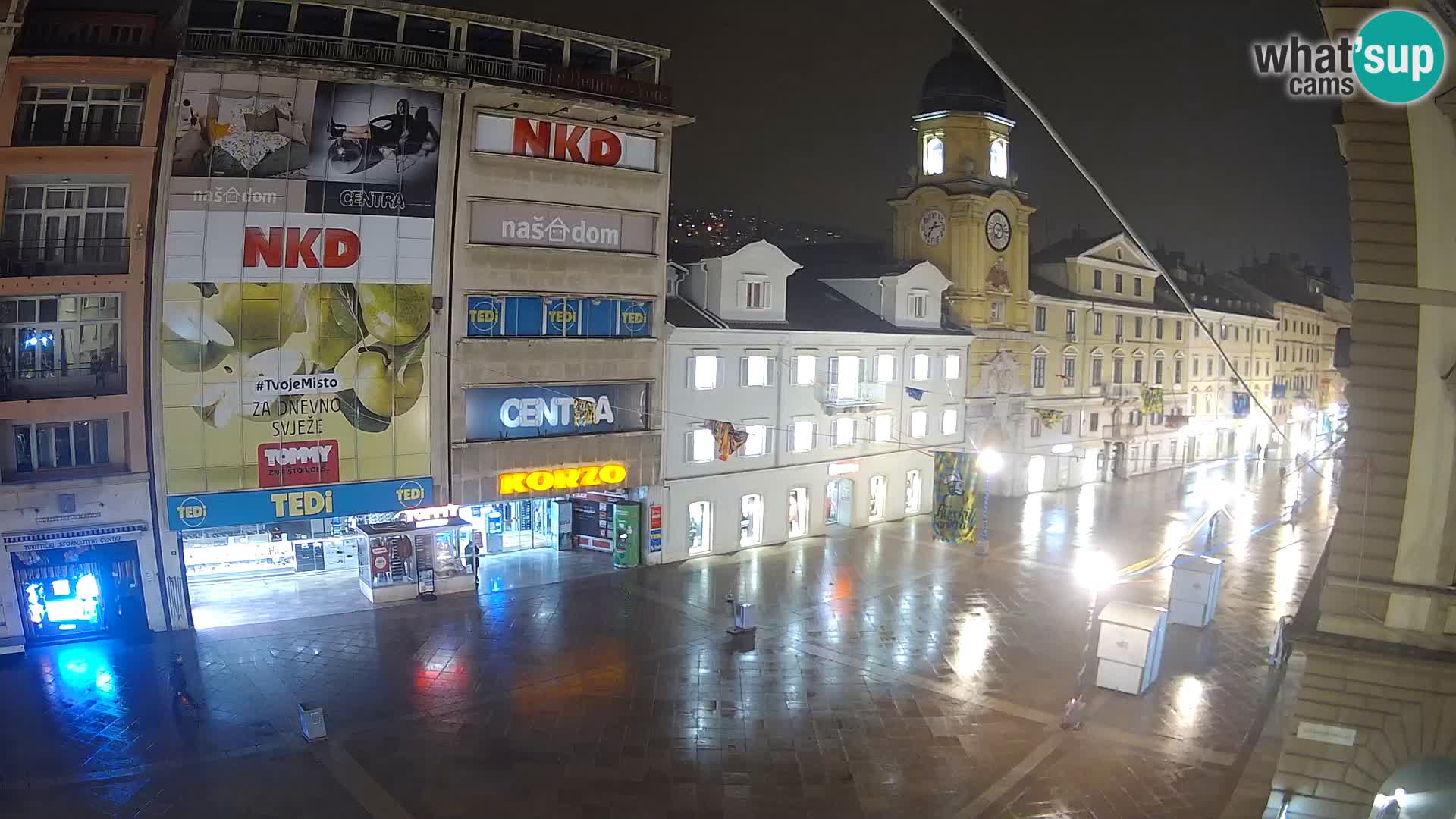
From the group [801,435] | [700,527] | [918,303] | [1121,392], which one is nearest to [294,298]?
[700,527]

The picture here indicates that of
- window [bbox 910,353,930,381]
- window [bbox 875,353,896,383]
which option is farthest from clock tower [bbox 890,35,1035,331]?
window [bbox 875,353,896,383]

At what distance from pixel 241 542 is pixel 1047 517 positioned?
30514mm

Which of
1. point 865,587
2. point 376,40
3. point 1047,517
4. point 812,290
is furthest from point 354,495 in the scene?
point 1047,517

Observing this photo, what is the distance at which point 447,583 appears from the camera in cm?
2780

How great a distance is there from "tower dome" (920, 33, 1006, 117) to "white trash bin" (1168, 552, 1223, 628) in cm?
2465

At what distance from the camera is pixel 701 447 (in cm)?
3266

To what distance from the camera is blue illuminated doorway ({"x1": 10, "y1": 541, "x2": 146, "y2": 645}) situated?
23125mm

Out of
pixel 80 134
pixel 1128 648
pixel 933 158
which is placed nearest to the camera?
pixel 1128 648

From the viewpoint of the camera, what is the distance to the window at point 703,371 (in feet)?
106

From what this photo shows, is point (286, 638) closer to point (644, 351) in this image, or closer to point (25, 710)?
point (25, 710)

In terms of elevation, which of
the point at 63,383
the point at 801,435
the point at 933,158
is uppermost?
the point at 933,158

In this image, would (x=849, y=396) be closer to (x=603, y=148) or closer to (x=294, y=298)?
(x=603, y=148)

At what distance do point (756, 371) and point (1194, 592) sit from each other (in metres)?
15.6

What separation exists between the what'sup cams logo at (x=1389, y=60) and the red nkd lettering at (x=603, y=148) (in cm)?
2134
